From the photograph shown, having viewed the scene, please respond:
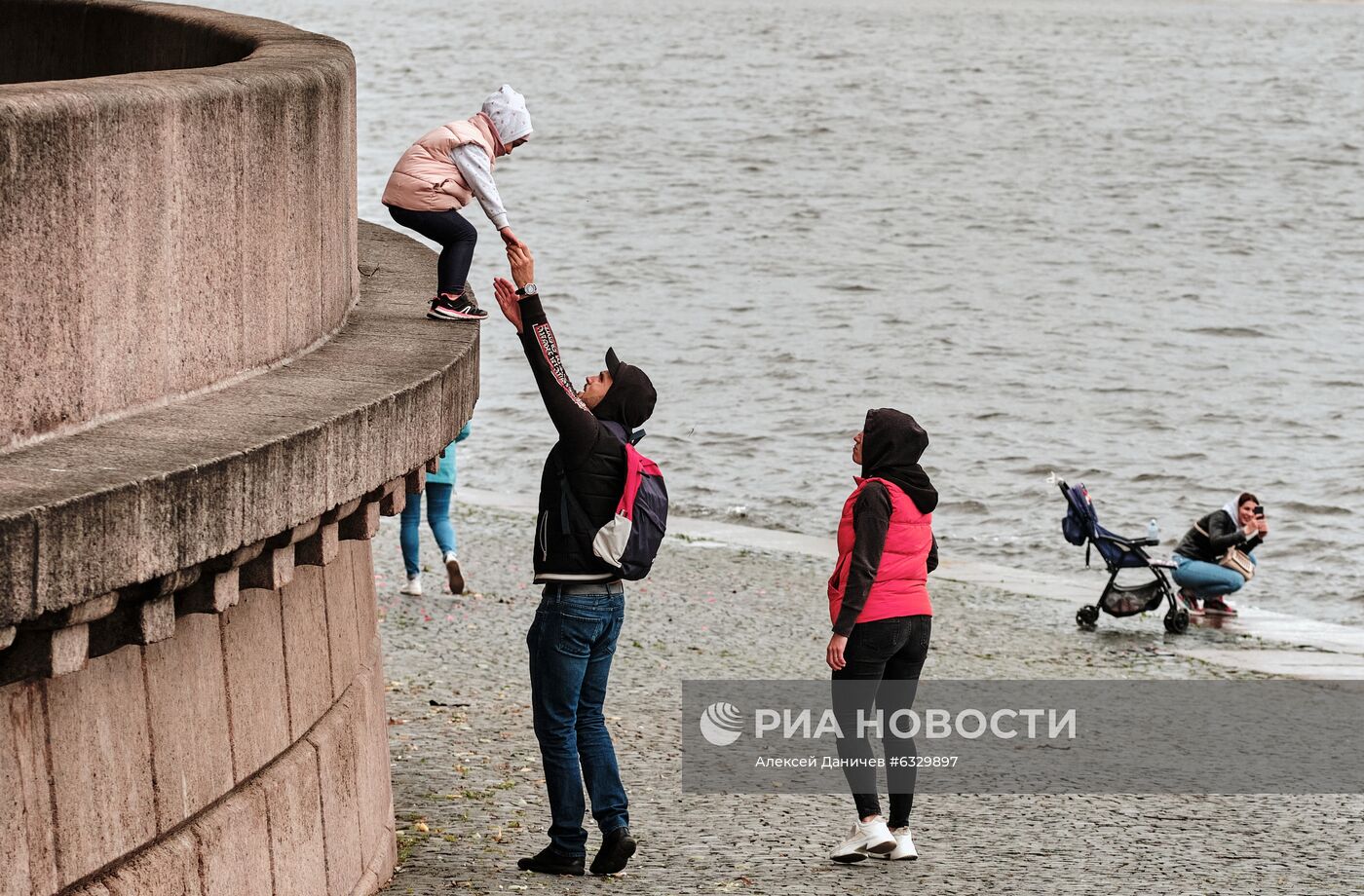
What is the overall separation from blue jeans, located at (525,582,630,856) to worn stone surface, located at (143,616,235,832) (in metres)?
1.33

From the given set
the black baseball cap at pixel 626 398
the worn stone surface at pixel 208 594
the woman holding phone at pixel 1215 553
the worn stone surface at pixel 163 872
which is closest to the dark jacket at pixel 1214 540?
the woman holding phone at pixel 1215 553

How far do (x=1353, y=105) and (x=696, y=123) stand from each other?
1895cm

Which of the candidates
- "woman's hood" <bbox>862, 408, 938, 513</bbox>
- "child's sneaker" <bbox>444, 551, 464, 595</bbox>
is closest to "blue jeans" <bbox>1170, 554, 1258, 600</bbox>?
"child's sneaker" <bbox>444, 551, 464, 595</bbox>

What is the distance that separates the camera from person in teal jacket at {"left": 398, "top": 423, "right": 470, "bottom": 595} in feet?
36.4

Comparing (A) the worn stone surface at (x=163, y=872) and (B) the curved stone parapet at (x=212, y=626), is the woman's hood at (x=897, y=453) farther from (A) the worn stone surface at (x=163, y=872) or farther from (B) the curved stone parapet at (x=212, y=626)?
(A) the worn stone surface at (x=163, y=872)

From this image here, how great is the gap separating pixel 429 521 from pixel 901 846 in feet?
16.1

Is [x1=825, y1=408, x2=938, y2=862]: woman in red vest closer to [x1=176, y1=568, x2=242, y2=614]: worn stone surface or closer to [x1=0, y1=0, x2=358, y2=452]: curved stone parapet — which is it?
[x1=0, y1=0, x2=358, y2=452]: curved stone parapet

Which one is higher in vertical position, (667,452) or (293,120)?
(293,120)

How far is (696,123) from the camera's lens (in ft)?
159

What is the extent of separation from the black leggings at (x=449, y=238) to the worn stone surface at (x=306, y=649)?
4.32 ft

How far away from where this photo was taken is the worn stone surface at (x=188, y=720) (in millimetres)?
4770

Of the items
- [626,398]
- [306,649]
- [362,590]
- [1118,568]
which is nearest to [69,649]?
[306,649]

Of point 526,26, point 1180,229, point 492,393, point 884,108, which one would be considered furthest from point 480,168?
point 526,26

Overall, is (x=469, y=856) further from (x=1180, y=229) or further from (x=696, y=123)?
(x=696, y=123)
